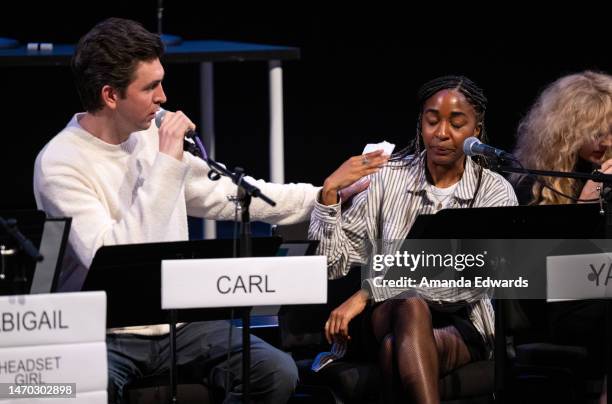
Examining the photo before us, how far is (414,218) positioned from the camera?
14.1 ft

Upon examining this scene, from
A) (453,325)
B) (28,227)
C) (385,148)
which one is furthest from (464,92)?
(28,227)

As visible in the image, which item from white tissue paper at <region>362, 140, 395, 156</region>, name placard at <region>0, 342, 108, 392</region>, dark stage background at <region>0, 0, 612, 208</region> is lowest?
name placard at <region>0, 342, 108, 392</region>

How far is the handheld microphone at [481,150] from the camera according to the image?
Result: 3.80 m

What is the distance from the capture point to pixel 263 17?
25.1 feet

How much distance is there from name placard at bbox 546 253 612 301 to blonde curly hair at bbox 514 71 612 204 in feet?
2.48

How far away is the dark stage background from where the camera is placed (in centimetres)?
759

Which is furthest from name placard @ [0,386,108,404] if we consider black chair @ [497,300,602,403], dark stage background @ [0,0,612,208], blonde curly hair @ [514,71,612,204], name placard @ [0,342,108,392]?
dark stage background @ [0,0,612,208]

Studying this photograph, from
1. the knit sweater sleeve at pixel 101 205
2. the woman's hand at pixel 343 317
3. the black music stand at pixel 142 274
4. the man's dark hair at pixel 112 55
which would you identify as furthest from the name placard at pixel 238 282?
the man's dark hair at pixel 112 55

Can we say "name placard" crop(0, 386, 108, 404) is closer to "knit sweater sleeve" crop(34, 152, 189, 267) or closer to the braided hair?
"knit sweater sleeve" crop(34, 152, 189, 267)

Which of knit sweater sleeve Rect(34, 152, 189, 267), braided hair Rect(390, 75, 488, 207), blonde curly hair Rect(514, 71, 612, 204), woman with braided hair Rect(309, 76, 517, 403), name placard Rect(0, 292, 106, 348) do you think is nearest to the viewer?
name placard Rect(0, 292, 106, 348)

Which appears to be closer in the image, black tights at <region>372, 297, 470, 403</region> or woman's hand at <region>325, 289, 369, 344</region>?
black tights at <region>372, 297, 470, 403</region>

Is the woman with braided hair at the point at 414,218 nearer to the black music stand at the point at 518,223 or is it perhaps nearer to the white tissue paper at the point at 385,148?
the white tissue paper at the point at 385,148

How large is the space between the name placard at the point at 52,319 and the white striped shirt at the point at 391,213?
1.14 m

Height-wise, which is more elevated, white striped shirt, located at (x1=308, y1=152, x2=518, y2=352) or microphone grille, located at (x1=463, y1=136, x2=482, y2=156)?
microphone grille, located at (x1=463, y1=136, x2=482, y2=156)
